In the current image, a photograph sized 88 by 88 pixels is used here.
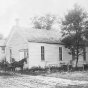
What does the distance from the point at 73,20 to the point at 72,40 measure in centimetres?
254

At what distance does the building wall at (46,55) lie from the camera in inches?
939

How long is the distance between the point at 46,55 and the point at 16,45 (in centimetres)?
435

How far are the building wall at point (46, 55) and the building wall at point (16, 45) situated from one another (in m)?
1.17

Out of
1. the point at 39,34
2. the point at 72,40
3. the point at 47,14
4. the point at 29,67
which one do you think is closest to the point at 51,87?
the point at 29,67

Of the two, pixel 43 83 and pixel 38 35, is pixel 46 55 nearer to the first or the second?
pixel 38 35

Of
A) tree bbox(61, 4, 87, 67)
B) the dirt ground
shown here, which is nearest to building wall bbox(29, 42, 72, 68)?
tree bbox(61, 4, 87, 67)

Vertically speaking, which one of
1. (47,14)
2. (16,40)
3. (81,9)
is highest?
(47,14)

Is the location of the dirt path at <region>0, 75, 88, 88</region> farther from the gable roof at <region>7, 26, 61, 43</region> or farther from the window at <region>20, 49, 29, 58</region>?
the window at <region>20, 49, 29, 58</region>

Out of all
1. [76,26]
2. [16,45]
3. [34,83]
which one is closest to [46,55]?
[16,45]

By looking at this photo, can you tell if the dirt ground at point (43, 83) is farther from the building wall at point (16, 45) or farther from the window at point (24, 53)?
the building wall at point (16, 45)

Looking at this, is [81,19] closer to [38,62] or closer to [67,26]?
[67,26]

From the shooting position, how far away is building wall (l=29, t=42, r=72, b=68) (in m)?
23.8

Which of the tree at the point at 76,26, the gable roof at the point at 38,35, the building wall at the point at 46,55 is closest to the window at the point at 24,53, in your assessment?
the building wall at the point at 46,55

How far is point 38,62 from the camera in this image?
2444 centimetres
